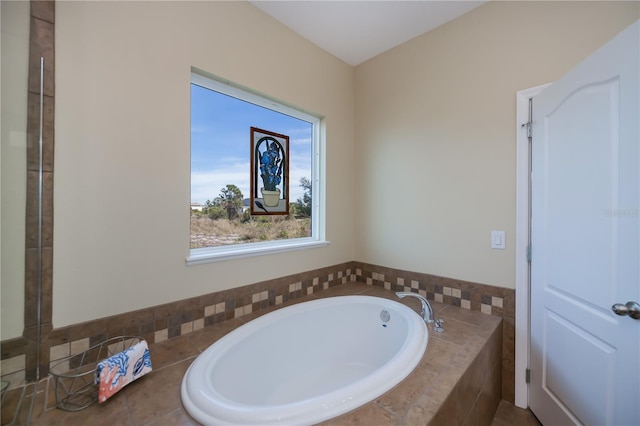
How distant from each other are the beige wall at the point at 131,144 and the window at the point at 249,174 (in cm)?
14

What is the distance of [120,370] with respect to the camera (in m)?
0.99

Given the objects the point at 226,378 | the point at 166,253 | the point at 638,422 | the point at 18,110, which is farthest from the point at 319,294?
the point at 18,110

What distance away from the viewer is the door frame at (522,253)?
1569 millimetres

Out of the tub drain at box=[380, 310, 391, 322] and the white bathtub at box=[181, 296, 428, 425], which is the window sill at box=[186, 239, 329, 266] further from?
the tub drain at box=[380, 310, 391, 322]

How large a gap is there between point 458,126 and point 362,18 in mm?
1053

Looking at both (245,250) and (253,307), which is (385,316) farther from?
(245,250)

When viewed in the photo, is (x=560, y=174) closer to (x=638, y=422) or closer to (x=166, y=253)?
(x=638, y=422)

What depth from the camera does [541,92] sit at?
1472 mm

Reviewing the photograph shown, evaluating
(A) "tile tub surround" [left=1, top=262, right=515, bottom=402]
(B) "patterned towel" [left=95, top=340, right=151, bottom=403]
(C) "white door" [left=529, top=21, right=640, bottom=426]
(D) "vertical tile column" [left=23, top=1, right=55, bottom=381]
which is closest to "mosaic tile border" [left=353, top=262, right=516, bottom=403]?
(A) "tile tub surround" [left=1, top=262, right=515, bottom=402]

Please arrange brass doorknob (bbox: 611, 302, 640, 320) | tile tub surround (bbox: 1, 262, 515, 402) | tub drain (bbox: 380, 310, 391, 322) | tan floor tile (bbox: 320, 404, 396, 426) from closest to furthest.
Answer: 1. tan floor tile (bbox: 320, 404, 396, 426)
2. brass doorknob (bbox: 611, 302, 640, 320)
3. tile tub surround (bbox: 1, 262, 515, 402)
4. tub drain (bbox: 380, 310, 391, 322)

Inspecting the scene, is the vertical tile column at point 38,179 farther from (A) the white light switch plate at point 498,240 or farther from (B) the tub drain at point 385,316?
(A) the white light switch plate at point 498,240

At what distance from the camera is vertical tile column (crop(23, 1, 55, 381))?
3.36ft

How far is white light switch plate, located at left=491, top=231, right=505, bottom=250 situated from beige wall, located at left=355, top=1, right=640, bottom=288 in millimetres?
35

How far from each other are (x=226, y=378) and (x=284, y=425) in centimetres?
54
